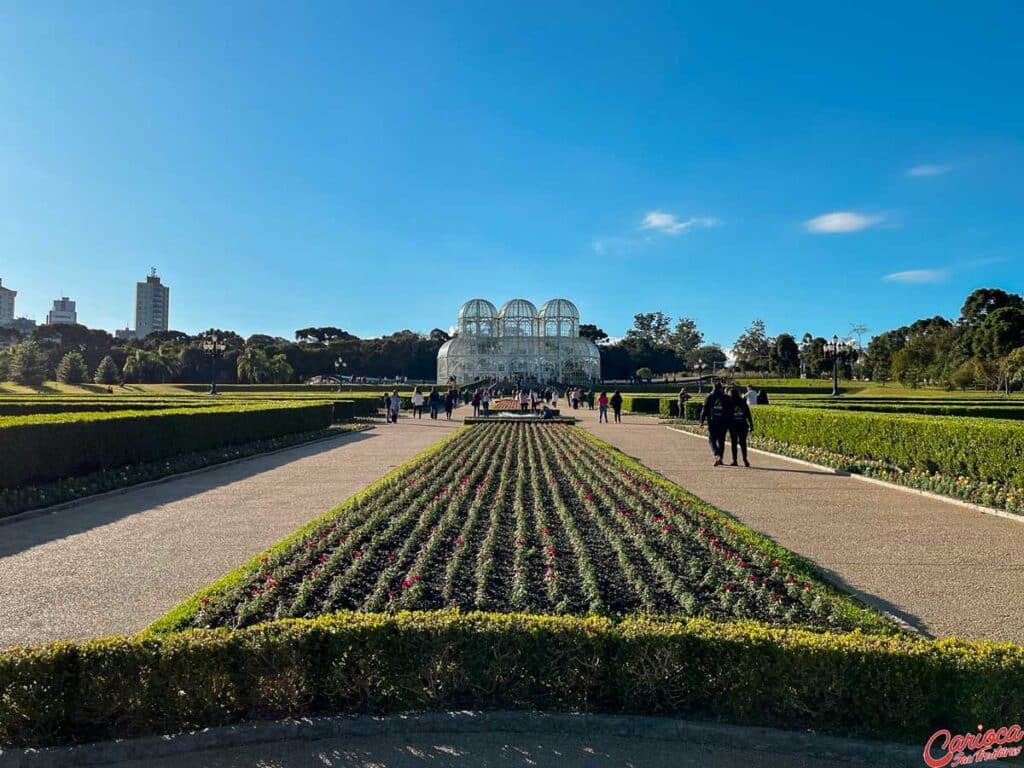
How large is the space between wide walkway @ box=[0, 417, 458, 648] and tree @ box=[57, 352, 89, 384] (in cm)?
5059

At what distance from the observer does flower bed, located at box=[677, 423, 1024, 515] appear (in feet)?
28.6

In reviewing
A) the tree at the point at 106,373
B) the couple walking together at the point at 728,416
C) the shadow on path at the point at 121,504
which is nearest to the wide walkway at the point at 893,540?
the couple walking together at the point at 728,416

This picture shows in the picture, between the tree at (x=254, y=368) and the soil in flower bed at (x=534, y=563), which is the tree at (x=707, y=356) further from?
the soil in flower bed at (x=534, y=563)

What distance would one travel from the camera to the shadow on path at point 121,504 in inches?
287

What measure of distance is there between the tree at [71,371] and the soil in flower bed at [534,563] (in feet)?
182

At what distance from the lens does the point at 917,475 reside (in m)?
10.7

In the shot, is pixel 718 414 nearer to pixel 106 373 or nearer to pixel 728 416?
pixel 728 416

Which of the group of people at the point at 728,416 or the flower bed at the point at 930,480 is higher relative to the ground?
the group of people at the point at 728,416

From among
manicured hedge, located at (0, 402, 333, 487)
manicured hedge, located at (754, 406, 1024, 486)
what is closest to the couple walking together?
manicured hedge, located at (754, 406, 1024, 486)

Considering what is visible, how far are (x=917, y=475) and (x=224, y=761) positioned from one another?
1086cm

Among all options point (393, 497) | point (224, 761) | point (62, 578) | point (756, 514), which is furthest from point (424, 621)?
point (756, 514)

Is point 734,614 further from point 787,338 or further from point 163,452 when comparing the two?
point 787,338

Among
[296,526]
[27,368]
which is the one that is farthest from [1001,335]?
[27,368]

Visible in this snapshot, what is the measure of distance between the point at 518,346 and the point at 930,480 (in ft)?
175
